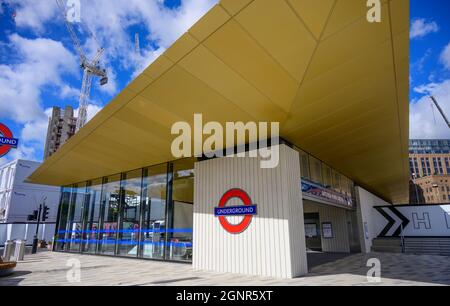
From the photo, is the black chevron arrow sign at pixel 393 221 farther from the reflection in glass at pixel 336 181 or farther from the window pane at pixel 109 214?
the window pane at pixel 109 214

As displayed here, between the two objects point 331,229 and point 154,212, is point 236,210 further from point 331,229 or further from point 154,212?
point 331,229

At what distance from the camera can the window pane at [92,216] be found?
14834 millimetres

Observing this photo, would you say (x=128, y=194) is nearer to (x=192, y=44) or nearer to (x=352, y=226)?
(x=192, y=44)

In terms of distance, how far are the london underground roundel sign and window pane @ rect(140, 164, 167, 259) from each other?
3.36m

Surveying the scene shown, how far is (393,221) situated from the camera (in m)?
18.9

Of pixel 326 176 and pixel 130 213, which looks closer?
pixel 326 176

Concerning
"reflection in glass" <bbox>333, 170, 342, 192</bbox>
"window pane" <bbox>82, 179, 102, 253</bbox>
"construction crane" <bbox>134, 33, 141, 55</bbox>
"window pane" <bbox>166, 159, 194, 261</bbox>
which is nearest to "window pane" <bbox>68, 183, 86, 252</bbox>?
"window pane" <bbox>82, 179, 102, 253</bbox>

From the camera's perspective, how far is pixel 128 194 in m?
13.6

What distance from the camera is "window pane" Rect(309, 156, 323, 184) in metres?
10.7

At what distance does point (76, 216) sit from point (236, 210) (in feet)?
40.7

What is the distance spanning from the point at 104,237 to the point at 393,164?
1554 centimetres

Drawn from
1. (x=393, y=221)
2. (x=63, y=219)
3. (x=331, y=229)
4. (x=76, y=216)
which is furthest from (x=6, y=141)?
(x=393, y=221)

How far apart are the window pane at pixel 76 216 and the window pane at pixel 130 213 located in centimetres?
425
